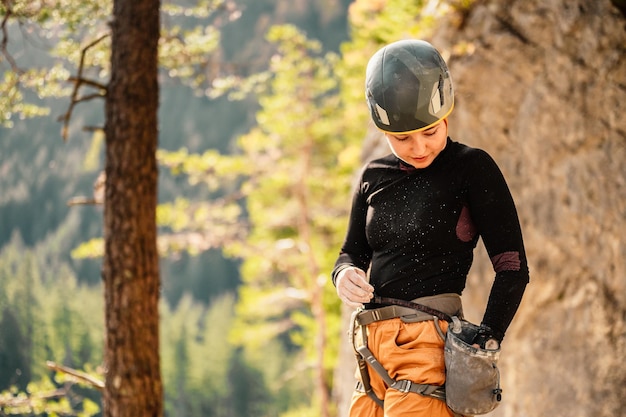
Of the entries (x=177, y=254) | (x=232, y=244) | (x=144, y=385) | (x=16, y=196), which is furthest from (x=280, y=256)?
(x=16, y=196)

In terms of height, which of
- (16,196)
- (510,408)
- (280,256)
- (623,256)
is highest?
(623,256)

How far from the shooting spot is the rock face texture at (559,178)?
16.1 ft

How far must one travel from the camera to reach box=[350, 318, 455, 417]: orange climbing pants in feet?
7.43

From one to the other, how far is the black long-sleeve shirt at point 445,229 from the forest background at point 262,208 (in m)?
2.94

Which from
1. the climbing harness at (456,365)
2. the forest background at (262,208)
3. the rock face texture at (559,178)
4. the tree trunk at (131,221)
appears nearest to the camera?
the climbing harness at (456,365)

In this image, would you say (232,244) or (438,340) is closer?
(438,340)

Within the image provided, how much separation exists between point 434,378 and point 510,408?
382 cm

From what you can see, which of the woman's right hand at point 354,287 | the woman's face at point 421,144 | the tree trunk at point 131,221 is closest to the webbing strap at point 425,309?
the woman's right hand at point 354,287

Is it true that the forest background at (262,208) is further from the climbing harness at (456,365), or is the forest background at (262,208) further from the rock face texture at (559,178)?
the climbing harness at (456,365)

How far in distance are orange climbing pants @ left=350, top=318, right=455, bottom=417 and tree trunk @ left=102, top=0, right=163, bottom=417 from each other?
8.53 ft

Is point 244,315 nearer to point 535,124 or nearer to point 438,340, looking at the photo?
point 535,124

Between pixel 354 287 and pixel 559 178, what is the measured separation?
3773 millimetres

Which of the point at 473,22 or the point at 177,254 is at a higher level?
the point at 473,22

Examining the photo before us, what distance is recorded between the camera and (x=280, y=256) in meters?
18.7
